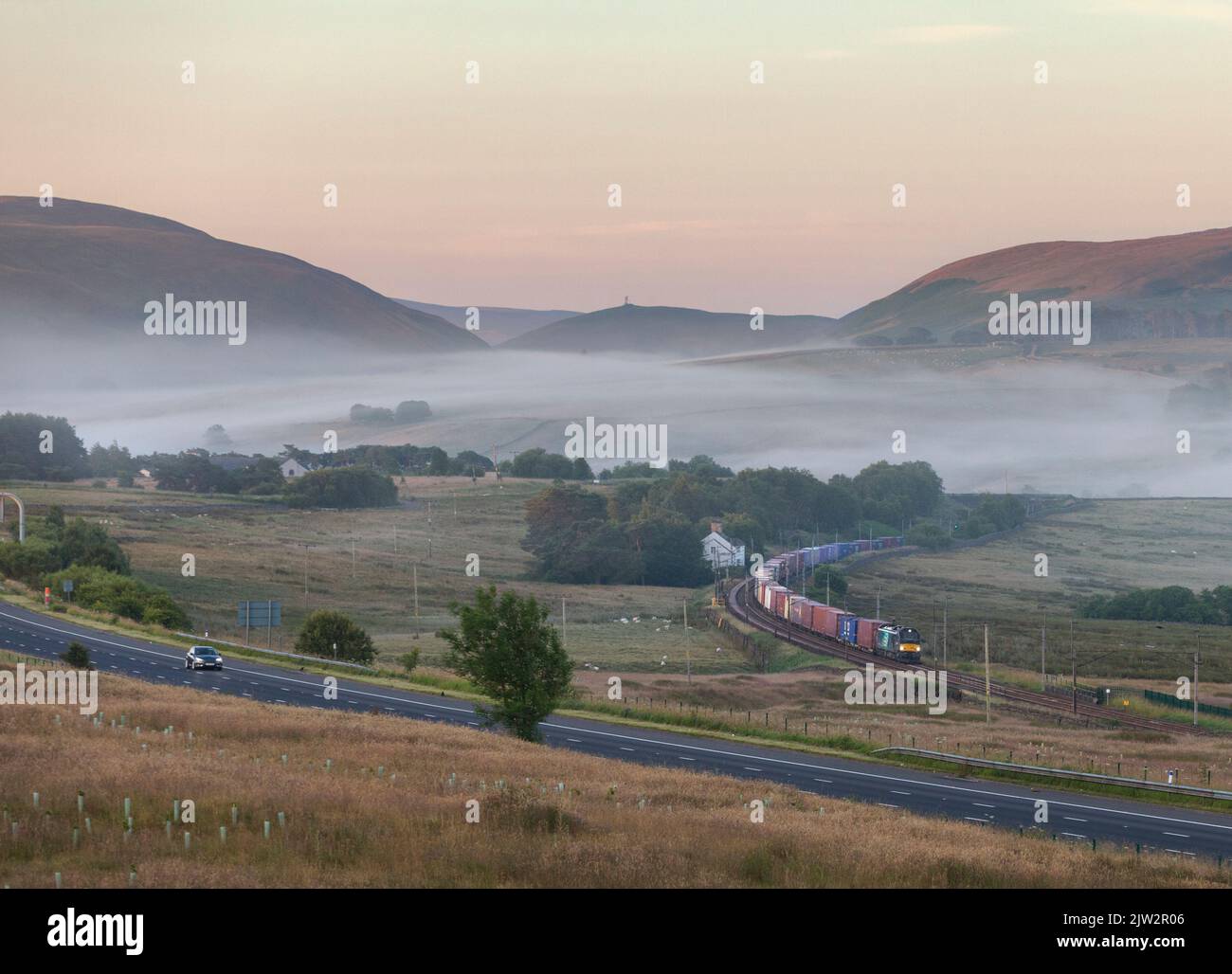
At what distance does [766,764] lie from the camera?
176 feet

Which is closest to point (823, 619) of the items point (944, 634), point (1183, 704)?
point (944, 634)

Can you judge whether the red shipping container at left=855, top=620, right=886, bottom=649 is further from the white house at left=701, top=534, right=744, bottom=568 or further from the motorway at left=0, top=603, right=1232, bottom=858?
the white house at left=701, top=534, right=744, bottom=568

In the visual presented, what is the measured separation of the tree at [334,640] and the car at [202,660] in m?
11.7

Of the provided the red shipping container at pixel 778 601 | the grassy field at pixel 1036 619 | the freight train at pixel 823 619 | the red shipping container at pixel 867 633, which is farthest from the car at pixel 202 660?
the red shipping container at pixel 778 601

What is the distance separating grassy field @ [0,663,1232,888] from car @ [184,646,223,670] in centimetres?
3336

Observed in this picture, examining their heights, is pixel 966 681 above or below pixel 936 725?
below

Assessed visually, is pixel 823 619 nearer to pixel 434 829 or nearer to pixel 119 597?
pixel 119 597

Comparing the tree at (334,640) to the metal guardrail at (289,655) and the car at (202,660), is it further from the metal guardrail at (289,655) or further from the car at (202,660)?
the car at (202,660)

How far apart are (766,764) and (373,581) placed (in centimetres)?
9758

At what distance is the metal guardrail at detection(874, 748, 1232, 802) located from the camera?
47681 mm

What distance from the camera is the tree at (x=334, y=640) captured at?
87.5m

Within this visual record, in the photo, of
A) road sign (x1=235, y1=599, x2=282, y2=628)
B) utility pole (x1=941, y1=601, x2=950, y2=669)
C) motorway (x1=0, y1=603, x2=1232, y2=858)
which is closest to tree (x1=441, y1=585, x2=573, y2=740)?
motorway (x1=0, y1=603, x2=1232, y2=858)
